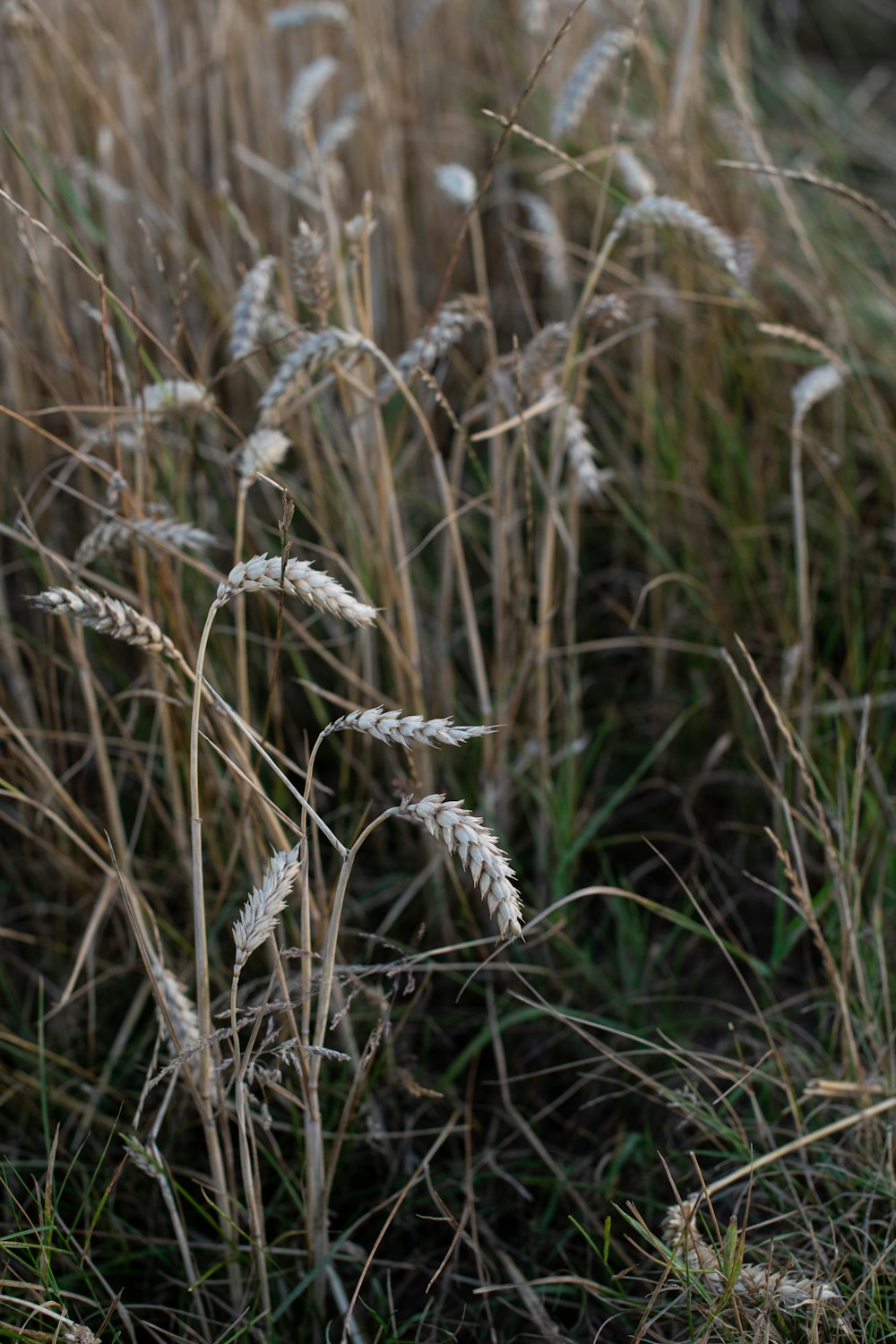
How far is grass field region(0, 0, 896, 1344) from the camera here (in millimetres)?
1002

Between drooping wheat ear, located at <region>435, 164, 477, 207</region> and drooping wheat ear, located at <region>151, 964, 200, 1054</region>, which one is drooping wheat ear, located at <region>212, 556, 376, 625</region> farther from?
drooping wheat ear, located at <region>435, 164, 477, 207</region>

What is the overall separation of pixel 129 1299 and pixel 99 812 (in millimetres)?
638

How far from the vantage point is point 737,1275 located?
0.85 meters

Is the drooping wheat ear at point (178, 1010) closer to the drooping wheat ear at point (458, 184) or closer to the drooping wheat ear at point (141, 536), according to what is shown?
the drooping wheat ear at point (141, 536)

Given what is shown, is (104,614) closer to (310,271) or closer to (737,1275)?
(310,271)

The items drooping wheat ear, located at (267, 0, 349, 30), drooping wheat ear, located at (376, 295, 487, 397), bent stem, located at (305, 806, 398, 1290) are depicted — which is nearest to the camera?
bent stem, located at (305, 806, 398, 1290)

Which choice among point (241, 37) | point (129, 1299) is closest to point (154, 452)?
point (129, 1299)

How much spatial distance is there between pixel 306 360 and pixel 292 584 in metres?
0.34

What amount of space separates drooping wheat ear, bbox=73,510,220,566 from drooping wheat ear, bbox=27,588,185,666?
0.75 feet

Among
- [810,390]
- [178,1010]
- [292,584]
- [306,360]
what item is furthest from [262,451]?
[810,390]

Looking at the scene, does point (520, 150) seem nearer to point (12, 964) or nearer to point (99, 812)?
point (99, 812)

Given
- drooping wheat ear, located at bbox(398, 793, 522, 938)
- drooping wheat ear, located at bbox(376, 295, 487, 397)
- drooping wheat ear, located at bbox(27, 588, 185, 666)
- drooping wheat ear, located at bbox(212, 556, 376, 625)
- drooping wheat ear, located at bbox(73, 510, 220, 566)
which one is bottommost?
drooping wheat ear, located at bbox(398, 793, 522, 938)

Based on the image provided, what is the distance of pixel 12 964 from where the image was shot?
146 centimetres

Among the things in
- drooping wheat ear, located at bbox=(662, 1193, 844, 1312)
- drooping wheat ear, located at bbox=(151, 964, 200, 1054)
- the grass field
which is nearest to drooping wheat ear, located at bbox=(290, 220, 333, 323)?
the grass field
